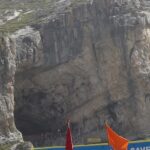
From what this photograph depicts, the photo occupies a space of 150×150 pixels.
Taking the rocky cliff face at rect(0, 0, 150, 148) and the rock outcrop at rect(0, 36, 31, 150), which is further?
the rocky cliff face at rect(0, 0, 150, 148)

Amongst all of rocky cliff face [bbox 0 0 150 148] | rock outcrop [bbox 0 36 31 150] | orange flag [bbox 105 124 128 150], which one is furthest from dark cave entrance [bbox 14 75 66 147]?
orange flag [bbox 105 124 128 150]

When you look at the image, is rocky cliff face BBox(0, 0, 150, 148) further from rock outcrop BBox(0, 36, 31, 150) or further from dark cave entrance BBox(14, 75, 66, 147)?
rock outcrop BBox(0, 36, 31, 150)

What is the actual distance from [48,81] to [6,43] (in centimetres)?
580

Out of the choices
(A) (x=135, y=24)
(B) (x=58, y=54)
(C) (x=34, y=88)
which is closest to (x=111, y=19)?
(A) (x=135, y=24)

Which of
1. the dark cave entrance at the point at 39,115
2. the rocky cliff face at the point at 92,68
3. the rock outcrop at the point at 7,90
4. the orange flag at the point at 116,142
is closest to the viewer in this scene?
the orange flag at the point at 116,142

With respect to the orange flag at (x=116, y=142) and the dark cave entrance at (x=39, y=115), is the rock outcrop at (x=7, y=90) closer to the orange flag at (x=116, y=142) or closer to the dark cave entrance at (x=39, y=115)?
the dark cave entrance at (x=39, y=115)

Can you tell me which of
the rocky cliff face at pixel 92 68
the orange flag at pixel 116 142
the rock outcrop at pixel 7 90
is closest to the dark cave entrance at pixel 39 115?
the rocky cliff face at pixel 92 68

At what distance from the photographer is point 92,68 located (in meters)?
50.0

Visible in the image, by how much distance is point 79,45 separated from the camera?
49.8 meters

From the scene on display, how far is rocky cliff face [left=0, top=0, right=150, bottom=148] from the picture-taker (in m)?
49.5

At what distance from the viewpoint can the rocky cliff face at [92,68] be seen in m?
49.5

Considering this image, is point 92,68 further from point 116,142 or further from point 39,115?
point 116,142

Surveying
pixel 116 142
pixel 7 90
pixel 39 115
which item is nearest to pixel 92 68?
pixel 39 115

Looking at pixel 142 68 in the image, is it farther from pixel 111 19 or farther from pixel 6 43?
pixel 6 43
